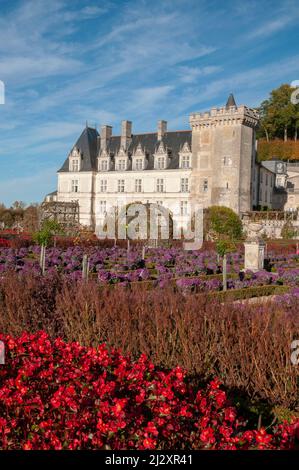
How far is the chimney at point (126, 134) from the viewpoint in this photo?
183 ft

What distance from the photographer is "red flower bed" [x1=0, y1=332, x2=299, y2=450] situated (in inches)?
145

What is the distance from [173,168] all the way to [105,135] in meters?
10.0

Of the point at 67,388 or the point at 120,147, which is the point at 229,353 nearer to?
the point at 67,388

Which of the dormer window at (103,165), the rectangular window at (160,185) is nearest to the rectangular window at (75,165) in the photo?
the dormer window at (103,165)

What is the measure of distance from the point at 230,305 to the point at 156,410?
3.23m

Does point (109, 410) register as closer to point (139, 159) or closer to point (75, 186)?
point (139, 159)

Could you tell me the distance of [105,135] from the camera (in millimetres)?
57750

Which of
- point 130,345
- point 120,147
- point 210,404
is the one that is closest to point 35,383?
point 210,404

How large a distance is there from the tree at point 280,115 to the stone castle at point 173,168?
11970mm

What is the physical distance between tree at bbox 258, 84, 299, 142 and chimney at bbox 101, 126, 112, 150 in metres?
21.3

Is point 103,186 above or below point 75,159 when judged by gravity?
below

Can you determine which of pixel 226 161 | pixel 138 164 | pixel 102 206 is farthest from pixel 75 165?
pixel 226 161

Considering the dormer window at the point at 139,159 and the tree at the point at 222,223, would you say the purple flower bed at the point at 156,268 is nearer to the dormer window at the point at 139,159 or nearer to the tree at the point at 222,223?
the tree at the point at 222,223

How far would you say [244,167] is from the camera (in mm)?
48656
